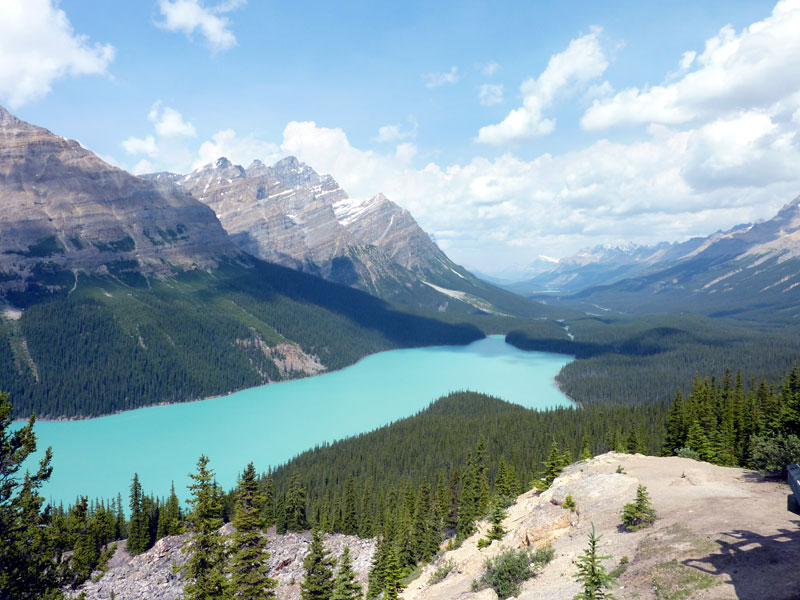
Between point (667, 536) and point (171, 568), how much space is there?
46.1m

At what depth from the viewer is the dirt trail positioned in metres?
17.6

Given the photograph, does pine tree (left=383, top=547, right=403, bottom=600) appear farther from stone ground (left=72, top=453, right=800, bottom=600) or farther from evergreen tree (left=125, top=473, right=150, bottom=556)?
evergreen tree (left=125, top=473, right=150, bottom=556)

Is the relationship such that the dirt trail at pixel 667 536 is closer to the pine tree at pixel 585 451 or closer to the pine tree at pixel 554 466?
the pine tree at pixel 554 466

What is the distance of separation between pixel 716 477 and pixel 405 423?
88188mm

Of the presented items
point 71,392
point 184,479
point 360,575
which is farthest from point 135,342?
point 360,575

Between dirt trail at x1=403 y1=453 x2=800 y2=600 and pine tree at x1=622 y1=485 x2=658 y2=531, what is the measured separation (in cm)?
52

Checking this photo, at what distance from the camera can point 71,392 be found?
6068 inches

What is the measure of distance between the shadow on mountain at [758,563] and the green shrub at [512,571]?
8512 millimetres

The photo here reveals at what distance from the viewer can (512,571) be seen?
25.3m

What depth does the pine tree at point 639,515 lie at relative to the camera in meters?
25.2

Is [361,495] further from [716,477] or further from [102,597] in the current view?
[716,477]

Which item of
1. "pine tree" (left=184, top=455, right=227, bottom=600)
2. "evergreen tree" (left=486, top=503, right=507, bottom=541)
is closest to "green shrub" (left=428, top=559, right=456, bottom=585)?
"evergreen tree" (left=486, top=503, right=507, bottom=541)

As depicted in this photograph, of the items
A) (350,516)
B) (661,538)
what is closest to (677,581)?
(661,538)

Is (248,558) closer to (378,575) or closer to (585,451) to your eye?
(378,575)
